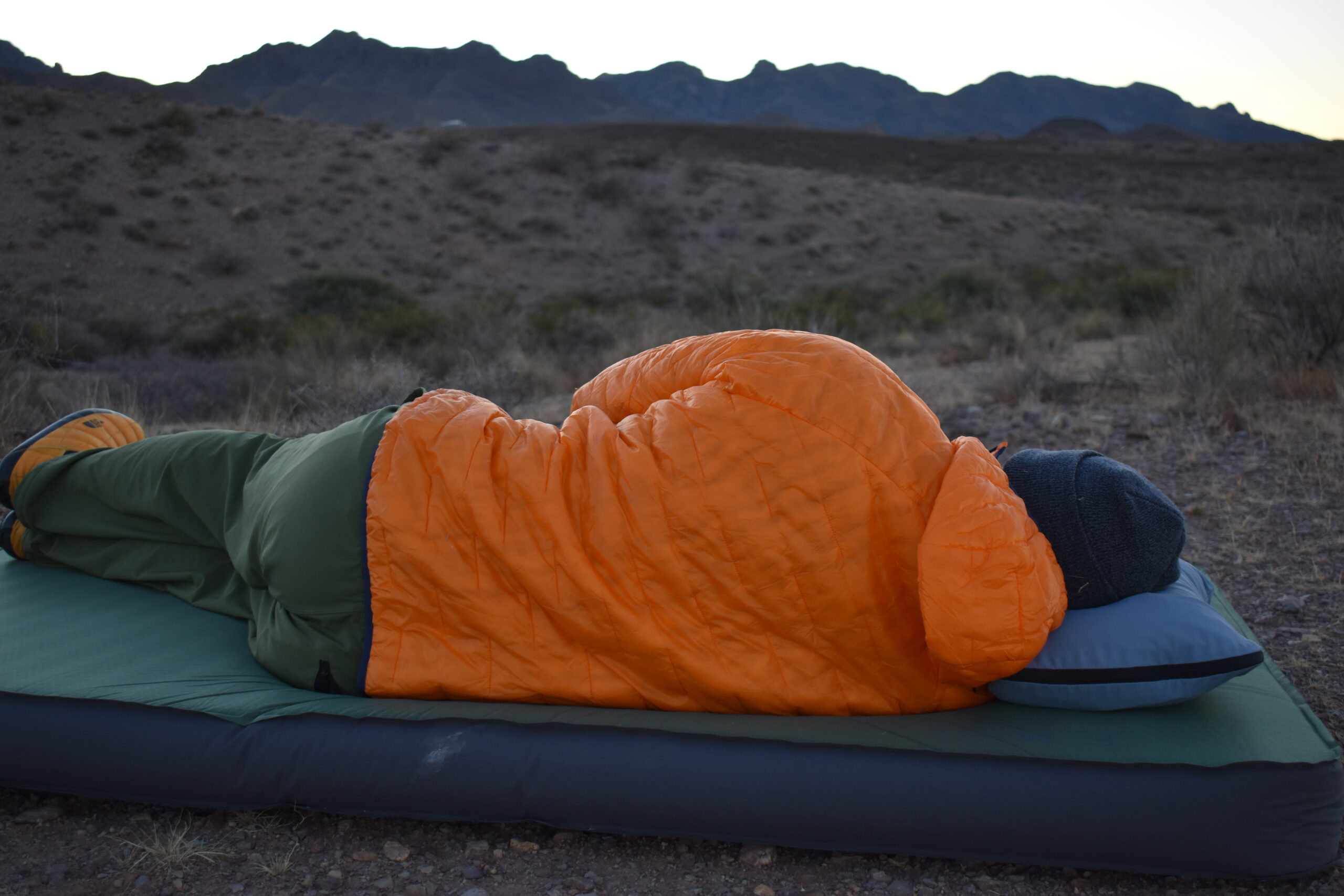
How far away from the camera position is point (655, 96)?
126m

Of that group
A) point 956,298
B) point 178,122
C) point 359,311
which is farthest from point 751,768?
point 178,122

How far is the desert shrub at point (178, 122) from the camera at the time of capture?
65.9 feet

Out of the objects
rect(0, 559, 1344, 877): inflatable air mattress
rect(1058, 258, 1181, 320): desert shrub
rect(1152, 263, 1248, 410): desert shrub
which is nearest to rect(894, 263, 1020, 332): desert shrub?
rect(1058, 258, 1181, 320): desert shrub

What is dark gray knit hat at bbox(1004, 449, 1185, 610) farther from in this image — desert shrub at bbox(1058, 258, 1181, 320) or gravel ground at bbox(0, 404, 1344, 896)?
desert shrub at bbox(1058, 258, 1181, 320)

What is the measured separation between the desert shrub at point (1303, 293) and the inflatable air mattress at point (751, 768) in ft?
16.0

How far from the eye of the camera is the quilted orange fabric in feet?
5.79

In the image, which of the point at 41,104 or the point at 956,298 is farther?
the point at 41,104

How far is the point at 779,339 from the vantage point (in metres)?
1.92

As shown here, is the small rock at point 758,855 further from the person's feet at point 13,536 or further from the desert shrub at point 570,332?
the desert shrub at point 570,332

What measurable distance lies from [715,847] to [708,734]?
25 cm

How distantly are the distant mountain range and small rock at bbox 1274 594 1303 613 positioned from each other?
268 feet

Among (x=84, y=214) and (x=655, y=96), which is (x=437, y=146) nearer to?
(x=84, y=214)

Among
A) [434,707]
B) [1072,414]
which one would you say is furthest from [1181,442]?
[434,707]

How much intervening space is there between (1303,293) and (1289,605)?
12.9 ft
